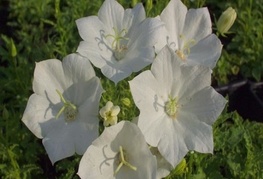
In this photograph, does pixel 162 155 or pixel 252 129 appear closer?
pixel 162 155

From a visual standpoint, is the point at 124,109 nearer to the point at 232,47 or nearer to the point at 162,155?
the point at 162,155

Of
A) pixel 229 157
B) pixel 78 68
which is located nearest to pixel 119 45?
pixel 78 68

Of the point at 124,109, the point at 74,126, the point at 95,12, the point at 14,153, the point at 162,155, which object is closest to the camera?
the point at 162,155

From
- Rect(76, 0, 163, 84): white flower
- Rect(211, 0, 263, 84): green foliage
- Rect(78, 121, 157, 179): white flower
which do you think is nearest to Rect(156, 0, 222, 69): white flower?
Rect(76, 0, 163, 84): white flower

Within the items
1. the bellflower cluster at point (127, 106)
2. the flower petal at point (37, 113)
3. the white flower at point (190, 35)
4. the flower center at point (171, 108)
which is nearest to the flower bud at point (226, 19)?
the white flower at point (190, 35)

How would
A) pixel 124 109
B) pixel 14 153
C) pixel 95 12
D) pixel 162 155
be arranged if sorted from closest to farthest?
1. pixel 162 155
2. pixel 124 109
3. pixel 14 153
4. pixel 95 12

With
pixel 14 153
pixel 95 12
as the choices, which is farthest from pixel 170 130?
pixel 95 12

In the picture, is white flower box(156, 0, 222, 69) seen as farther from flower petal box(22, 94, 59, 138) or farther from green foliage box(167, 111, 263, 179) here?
flower petal box(22, 94, 59, 138)

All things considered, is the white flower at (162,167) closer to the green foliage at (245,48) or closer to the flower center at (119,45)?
the flower center at (119,45)
